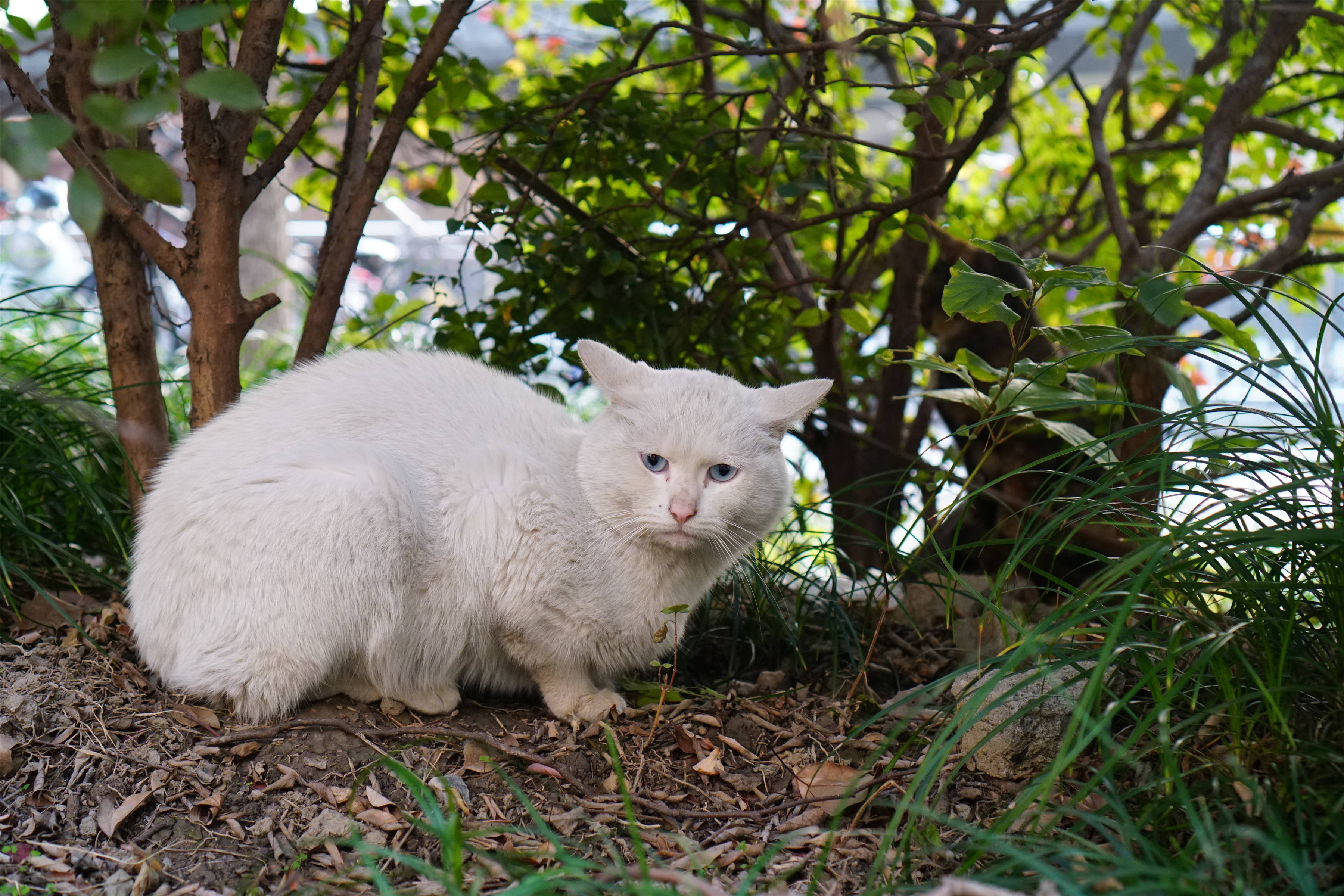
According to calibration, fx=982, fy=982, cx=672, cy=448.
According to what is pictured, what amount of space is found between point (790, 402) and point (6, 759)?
198cm

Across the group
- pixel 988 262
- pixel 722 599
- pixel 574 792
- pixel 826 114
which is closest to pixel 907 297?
pixel 988 262

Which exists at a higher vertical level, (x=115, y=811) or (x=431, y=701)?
(x=431, y=701)

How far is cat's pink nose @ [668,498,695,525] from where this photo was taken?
7.92ft

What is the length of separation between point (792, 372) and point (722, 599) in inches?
47.0

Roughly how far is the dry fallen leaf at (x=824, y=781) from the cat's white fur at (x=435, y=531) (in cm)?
55

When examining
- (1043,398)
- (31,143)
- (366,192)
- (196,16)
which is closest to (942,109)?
(1043,398)

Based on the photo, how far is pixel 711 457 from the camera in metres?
2.47

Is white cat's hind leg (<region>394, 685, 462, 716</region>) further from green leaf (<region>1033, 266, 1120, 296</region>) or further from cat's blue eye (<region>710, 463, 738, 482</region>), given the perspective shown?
green leaf (<region>1033, 266, 1120, 296</region>)

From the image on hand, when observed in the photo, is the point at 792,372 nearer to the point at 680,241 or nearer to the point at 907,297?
the point at 907,297

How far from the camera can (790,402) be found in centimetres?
260

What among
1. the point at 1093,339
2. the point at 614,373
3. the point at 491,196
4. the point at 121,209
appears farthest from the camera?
the point at 491,196

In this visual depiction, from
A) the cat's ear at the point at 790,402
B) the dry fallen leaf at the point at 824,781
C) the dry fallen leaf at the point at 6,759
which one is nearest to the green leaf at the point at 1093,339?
the cat's ear at the point at 790,402

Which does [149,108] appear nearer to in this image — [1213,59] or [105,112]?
[105,112]

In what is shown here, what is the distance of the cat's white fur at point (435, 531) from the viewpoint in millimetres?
2297
